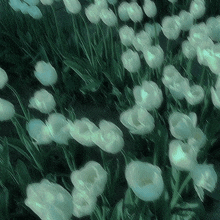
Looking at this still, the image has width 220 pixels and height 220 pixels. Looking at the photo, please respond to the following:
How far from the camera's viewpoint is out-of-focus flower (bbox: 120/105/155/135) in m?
0.79

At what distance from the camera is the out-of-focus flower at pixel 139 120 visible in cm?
79

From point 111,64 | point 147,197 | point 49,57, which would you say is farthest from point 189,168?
point 49,57

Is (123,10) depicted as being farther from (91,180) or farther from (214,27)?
(91,180)

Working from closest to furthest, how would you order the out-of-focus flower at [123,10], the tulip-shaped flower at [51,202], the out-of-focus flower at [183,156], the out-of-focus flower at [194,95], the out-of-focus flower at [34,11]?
Answer: the tulip-shaped flower at [51,202] → the out-of-focus flower at [183,156] → the out-of-focus flower at [194,95] → the out-of-focus flower at [123,10] → the out-of-focus flower at [34,11]

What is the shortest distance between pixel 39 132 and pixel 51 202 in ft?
1.12

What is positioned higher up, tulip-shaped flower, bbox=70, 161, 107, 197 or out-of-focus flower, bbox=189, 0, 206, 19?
out-of-focus flower, bbox=189, 0, 206, 19

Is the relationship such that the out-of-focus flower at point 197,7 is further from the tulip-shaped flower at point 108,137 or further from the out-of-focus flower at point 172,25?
the tulip-shaped flower at point 108,137

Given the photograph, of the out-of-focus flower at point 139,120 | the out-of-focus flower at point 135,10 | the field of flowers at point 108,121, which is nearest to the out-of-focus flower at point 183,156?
the field of flowers at point 108,121

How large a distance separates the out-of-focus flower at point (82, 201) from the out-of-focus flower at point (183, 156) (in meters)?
0.19

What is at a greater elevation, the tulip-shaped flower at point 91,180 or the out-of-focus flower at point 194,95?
the out-of-focus flower at point 194,95

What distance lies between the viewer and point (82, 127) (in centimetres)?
75

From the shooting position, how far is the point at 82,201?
0.64 m

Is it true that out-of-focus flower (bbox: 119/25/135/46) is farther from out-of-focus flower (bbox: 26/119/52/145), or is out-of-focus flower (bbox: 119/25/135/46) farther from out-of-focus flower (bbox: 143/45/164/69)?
out-of-focus flower (bbox: 26/119/52/145)

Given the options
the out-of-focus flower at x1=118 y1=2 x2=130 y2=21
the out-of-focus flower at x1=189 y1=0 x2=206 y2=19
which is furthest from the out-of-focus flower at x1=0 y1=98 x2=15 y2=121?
the out-of-focus flower at x1=189 y1=0 x2=206 y2=19
